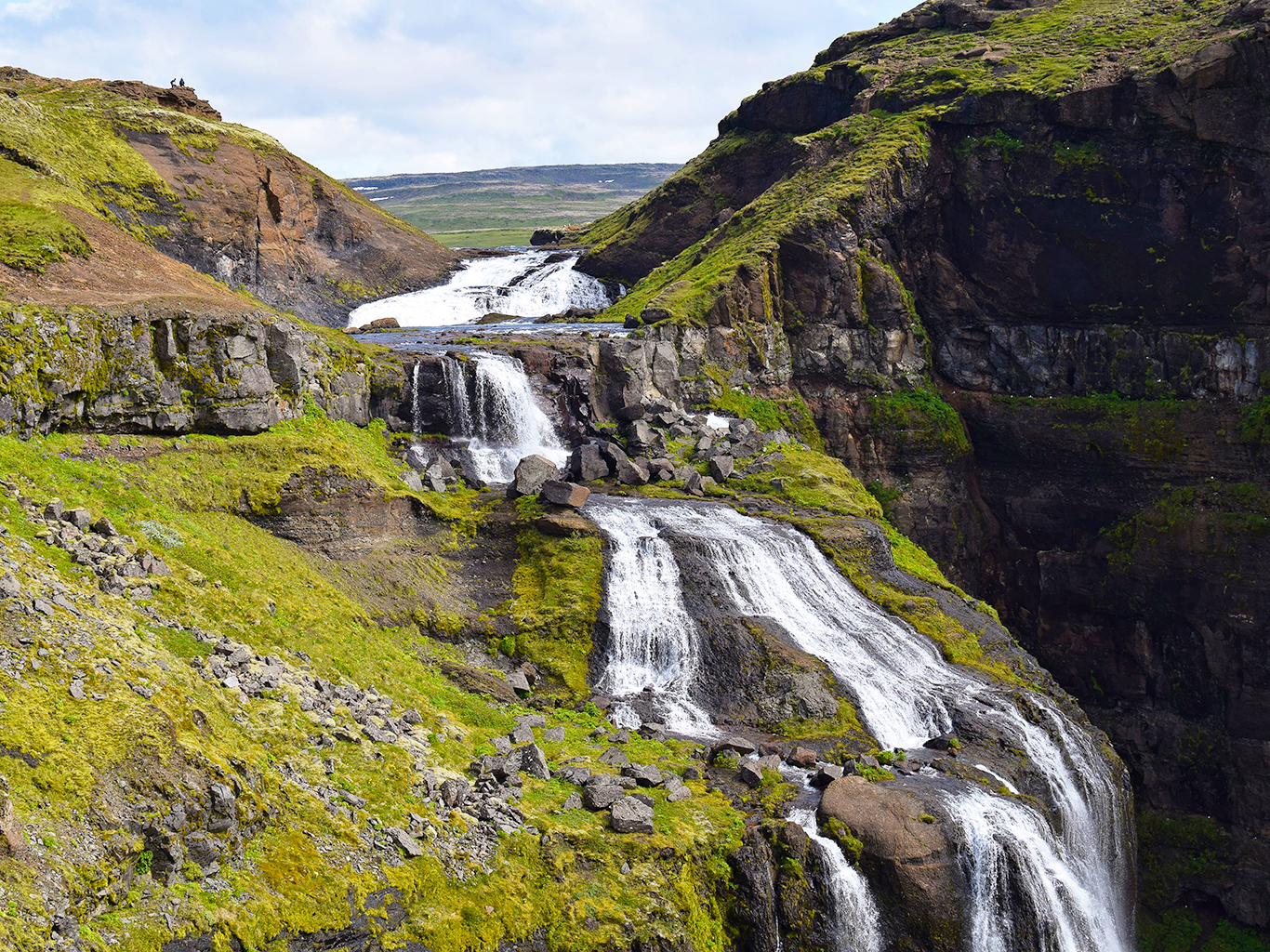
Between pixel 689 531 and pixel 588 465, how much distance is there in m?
6.00

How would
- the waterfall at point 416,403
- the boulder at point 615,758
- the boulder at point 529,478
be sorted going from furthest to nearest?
1. the waterfall at point 416,403
2. the boulder at point 529,478
3. the boulder at point 615,758

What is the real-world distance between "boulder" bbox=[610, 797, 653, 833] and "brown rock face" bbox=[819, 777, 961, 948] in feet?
11.9

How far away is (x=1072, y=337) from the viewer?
51.3 meters

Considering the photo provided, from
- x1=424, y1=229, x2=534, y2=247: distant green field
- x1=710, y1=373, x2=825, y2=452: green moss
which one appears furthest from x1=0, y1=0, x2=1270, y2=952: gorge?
x1=424, y1=229, x2=534, y2=247: distant green field

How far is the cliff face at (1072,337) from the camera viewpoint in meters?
43.5

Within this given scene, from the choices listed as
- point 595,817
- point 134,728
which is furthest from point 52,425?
point 595,817

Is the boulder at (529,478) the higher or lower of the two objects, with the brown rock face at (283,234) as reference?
lower

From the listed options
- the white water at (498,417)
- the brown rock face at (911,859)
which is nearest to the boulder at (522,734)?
the brown rock face at (911,859)

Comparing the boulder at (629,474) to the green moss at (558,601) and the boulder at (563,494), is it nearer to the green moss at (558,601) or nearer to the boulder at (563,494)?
the boulder at (563,494)

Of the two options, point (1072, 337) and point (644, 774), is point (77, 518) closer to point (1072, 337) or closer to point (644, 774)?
point (644, 774)

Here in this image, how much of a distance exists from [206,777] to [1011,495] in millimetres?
47756

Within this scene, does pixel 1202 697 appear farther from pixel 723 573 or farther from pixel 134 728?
pixel 134 728

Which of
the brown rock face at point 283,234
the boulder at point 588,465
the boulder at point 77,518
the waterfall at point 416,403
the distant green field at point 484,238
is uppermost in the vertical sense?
the distant green field at point 484,238

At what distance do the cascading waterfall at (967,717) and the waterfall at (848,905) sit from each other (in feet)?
6.90
